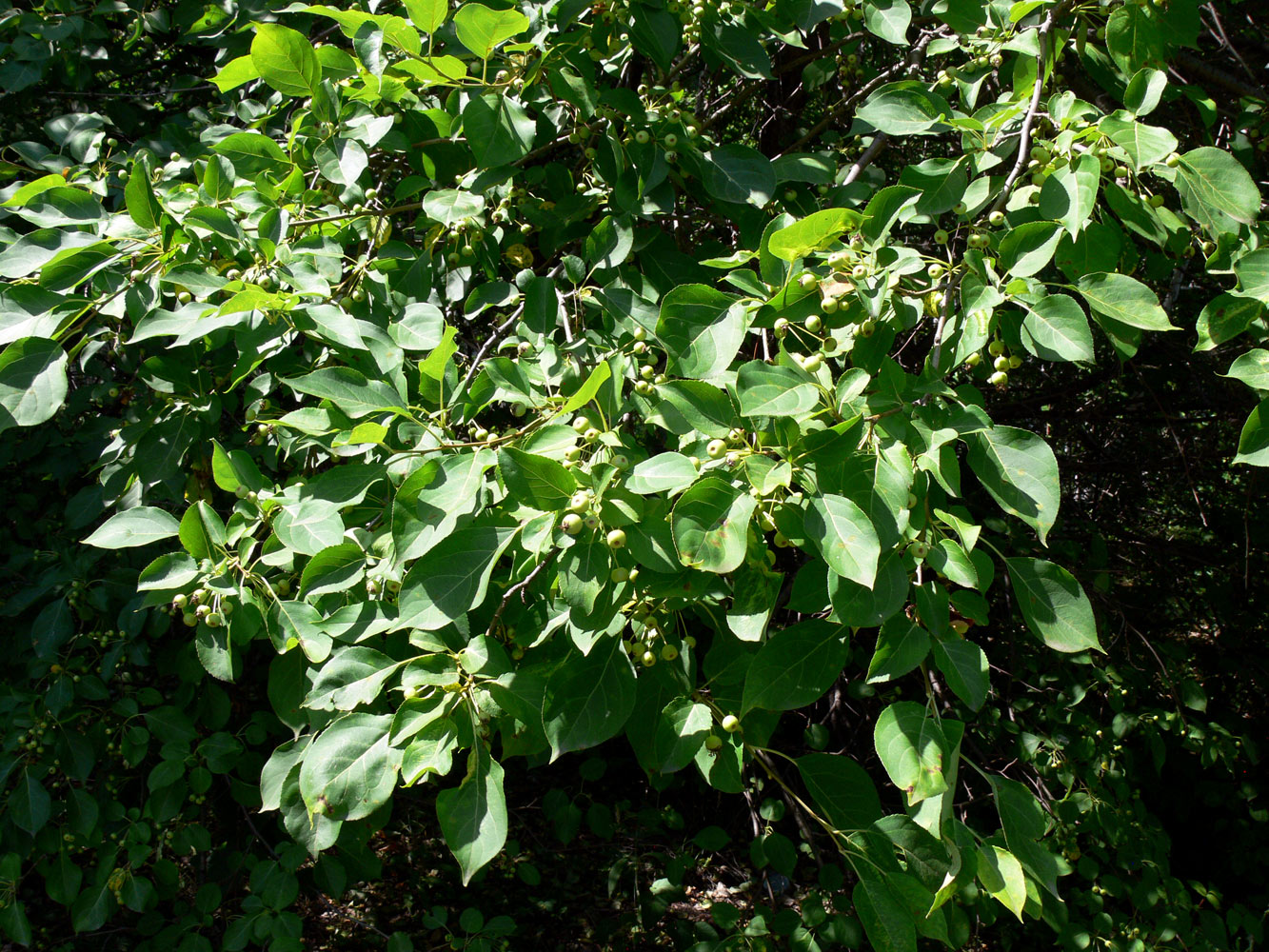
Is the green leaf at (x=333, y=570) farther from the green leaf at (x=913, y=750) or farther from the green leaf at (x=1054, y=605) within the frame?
the green leaf at (x=1054, y=605)

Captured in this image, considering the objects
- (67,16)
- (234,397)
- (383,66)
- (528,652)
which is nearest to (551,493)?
(528,652)

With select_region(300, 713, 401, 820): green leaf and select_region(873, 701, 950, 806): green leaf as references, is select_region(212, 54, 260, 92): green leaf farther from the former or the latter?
select_region(873, 701, 950, 806): green leaf

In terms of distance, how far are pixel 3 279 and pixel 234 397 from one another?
707 mm

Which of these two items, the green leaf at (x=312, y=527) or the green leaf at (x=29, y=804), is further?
the green leaf at (x=29, y=804)

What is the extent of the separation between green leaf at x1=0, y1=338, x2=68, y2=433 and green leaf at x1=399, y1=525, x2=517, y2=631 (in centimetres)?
87

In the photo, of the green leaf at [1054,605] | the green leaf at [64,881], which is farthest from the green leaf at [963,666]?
the green leaf at [64,881]

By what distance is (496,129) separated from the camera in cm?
182

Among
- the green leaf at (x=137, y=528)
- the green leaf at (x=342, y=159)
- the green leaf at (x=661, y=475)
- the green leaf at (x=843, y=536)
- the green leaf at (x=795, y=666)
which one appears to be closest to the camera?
the green leaf at (x=843, y=536)

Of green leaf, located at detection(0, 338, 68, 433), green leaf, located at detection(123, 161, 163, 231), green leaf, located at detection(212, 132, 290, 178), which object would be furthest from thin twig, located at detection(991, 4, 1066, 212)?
green leaf, located at detection(0, 338, 68, 433)

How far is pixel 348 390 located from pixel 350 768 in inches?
23.0

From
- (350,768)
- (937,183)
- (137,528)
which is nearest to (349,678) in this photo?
(350,768)

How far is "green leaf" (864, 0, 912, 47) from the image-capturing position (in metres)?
1.93

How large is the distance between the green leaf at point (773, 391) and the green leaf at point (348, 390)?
557 mm

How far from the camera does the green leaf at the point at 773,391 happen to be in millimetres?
1179
